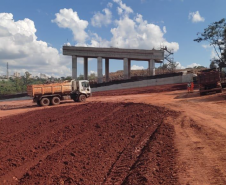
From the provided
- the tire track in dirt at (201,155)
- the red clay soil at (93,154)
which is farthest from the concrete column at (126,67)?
the tire track in dirt at (201,155)

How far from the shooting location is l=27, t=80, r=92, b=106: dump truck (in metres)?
21.6

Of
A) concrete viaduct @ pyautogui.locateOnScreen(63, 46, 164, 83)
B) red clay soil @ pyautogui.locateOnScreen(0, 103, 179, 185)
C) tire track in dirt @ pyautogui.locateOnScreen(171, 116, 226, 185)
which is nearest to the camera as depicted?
tire track in dirt @ pyautogui.locateOnScreen(171, 116, 226, 185)

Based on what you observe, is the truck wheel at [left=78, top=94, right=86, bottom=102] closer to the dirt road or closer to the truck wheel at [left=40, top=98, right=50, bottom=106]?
the truck wheel at [left=40, top=98, right=50, bottom=106]

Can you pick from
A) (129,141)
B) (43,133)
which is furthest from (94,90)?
(129,141)

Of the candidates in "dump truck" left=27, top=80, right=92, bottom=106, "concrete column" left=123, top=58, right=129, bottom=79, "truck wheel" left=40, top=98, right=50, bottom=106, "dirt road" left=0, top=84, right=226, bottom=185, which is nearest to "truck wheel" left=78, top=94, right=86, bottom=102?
"dump truck" left=27, top=80, right=92, bottom=106

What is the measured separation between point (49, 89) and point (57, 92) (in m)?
0.88

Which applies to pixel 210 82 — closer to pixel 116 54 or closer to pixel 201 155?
pixel 201 155

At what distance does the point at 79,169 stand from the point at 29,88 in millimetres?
18203

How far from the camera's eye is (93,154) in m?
6.40

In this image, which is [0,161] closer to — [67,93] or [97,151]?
[97,151]

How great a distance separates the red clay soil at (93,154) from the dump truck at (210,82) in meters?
10.2

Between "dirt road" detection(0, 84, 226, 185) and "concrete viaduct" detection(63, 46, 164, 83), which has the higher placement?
"concrete viaduct" detection(63, 46, 164, 83)

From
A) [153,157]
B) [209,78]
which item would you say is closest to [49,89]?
[209,78]

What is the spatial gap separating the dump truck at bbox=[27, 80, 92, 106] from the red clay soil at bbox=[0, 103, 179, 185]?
38.9ft
